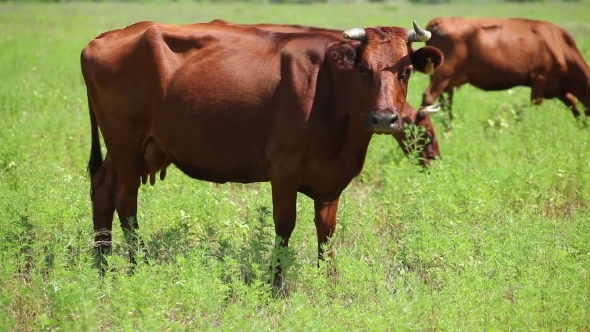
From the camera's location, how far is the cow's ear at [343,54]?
279 inches

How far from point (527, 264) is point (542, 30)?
951 centimetres

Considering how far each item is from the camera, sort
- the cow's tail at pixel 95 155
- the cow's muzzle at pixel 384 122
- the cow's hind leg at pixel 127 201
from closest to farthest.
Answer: the cow's muzzle at pixel 384 122
the cow's hind leg at pixel 127 201
the cow's tail at pixel 95 155

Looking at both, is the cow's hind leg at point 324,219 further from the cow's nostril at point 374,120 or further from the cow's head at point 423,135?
the cow's head at point 423,135

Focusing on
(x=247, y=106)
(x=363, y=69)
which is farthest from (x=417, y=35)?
(x=247, y=106)

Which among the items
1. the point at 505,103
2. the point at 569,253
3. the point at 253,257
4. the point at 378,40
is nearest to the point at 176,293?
the point at 253,257

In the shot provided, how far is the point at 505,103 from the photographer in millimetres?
16062

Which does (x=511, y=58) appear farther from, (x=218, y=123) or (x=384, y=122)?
(x=384, y=122)

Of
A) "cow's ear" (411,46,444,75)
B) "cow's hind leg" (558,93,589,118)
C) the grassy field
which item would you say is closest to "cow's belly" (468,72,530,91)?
"cow's hind leg" (558,93,589,118)

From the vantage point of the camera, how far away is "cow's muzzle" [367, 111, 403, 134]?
6.75m

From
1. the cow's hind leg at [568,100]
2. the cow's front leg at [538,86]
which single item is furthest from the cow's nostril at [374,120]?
the cow's hind leg at [568,100]

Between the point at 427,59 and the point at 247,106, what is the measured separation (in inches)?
58.3

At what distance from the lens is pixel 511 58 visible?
15.5 meters

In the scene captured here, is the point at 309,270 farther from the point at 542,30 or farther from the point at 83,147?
the point at 542,30

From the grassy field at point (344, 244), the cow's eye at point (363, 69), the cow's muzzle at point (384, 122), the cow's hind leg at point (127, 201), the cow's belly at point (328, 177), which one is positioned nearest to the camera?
the grassy field at point (344, 244)
